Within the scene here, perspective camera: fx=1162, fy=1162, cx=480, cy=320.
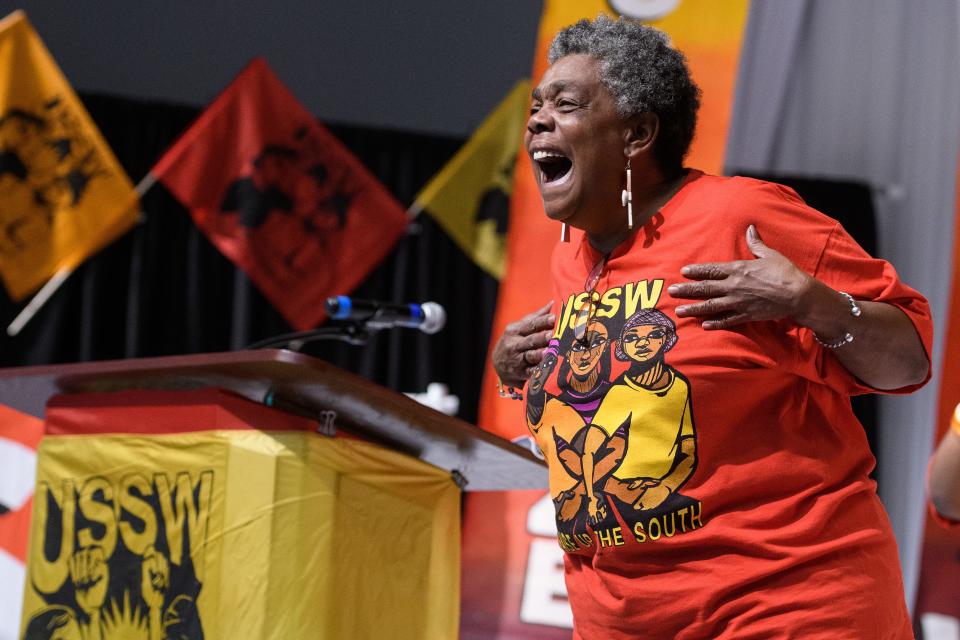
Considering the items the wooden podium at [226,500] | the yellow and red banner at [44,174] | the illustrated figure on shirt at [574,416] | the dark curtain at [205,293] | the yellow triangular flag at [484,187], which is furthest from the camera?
the yellow triangular flag at [484,187]

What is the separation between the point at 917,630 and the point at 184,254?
3.29 m

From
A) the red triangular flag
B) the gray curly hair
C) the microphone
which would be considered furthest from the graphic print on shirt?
the red triangular flag

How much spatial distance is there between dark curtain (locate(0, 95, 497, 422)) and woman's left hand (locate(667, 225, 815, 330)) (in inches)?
146

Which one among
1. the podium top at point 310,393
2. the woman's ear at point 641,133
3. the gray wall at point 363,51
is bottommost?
the podium top at point 310,393

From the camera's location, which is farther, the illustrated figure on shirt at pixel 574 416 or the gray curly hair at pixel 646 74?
the gray curly hair at pixel 646 74

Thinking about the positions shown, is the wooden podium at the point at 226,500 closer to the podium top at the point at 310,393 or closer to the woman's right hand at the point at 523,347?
the podium top at the point at 310,393

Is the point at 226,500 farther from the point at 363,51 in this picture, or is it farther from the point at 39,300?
the point at 363,51

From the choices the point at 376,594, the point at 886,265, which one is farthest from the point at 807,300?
the point at 376,594

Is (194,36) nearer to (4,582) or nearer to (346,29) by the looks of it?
(346,29)

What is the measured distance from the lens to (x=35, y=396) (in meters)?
1.95

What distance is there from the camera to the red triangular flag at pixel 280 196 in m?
4.80

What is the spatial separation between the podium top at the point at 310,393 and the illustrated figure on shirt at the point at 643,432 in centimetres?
40

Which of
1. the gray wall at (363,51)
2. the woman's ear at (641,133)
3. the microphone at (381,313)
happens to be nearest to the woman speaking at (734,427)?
the woman's ear at (641,133)

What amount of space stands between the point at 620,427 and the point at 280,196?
12.3 ft
